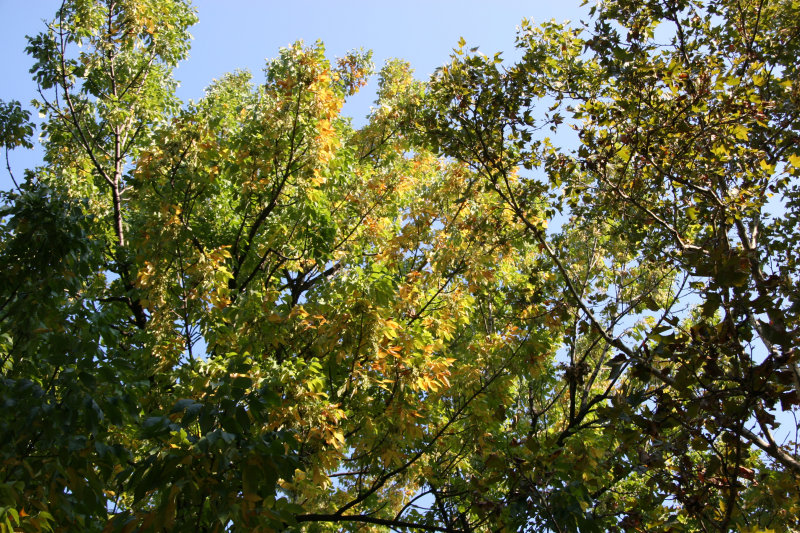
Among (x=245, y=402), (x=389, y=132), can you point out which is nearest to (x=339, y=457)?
(x=245, y=402)

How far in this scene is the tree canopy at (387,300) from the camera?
3221mm

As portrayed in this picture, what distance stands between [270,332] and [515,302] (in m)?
2.78

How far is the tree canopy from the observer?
3.22m

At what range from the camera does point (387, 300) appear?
18.3ft

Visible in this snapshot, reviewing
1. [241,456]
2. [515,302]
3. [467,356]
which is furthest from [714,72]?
[241,456]

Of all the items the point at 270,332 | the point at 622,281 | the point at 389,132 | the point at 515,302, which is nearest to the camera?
the point at 270,332

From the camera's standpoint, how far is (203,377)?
4.89 m

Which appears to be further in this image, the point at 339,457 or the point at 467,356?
the point at 467,356

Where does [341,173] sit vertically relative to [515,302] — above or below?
above

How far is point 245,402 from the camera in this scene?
3.34 m

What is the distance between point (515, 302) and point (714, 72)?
316cm

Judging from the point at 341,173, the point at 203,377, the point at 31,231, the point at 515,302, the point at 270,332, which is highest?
the point at 341,173

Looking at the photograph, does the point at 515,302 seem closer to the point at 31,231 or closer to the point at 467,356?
the point at 467,356

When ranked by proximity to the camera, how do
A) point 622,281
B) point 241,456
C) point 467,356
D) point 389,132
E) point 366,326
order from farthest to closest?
point 389,132, point 622,281, point 467,356, point 366,326, point 241,456
